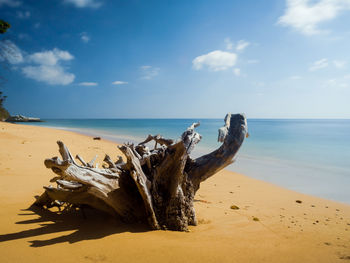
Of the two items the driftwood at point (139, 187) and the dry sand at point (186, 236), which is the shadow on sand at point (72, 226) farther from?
the driftwood at point (139, 187)

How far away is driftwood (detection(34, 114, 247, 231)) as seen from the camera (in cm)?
269

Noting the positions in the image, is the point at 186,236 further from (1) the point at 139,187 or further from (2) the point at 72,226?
(2) the point at 72,226

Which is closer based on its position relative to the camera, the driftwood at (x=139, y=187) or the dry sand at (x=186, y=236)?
the dry sand at (x=186, y=236)

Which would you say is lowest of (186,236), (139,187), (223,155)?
(186,236)

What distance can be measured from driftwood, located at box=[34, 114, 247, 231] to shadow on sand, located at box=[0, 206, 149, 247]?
6.5 inches

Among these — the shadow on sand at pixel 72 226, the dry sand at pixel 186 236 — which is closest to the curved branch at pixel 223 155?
the dry sand at pixel 186 236

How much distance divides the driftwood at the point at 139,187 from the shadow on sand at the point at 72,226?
6.5 inches

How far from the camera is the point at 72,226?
9.37 feet

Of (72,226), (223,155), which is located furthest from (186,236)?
(72,226)

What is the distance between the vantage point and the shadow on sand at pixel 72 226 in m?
2.52

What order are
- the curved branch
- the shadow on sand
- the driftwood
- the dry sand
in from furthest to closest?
1. the curved branch
2. the driftwood
3. the shadow on sand
4. the dry sand

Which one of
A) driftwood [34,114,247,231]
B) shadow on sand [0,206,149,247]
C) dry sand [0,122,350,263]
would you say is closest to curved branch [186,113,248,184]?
driftwood [34,114,247,231]

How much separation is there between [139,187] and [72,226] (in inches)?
44.3

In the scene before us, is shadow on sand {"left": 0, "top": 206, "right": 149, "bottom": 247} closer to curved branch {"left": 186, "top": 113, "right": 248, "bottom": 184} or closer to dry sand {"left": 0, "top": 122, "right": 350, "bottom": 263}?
dry sand {"left": 0, "top": 122, "right": 350, "bottom": 263}
